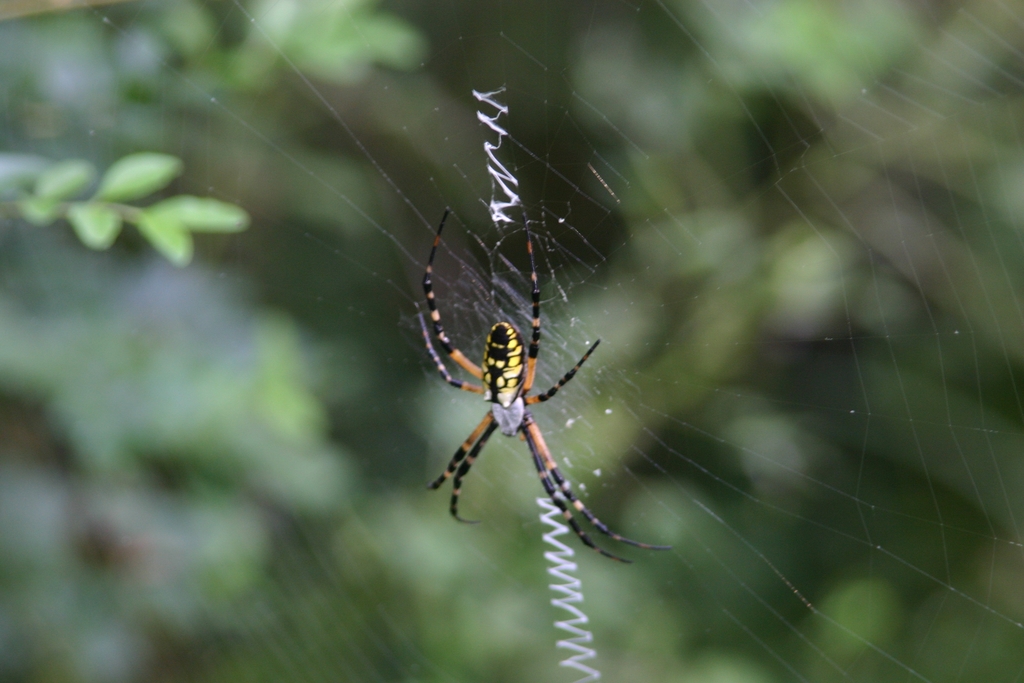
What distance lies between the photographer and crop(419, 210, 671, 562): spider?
8.63ft

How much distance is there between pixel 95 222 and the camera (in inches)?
66.4

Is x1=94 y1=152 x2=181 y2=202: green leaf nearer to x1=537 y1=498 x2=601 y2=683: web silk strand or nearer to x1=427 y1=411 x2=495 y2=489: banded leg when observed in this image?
x1=427 y1=411 x2=495 y2=489: banded leg

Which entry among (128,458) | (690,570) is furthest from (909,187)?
(128,458)

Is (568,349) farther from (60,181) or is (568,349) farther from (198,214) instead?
(60,181)

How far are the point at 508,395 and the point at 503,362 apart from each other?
30 centimetres

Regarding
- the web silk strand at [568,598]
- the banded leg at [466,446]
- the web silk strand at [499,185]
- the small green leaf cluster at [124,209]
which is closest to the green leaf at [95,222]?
the small green leaf cluster at [124,209]

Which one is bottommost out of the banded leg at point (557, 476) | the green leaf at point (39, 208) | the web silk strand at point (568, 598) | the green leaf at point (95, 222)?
the web silk strand at point (568, 598)

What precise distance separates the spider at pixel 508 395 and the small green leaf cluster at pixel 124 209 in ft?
3.03

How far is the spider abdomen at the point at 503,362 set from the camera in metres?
2.59

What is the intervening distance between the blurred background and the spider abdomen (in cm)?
38

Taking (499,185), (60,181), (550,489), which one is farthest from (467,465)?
(60,181)

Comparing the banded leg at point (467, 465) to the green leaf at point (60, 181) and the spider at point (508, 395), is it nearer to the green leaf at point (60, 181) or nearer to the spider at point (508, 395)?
the spider at point (508, 395)

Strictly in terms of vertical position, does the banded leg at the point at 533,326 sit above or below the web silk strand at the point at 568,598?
above

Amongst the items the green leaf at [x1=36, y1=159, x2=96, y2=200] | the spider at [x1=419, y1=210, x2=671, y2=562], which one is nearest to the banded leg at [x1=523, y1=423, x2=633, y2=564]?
the spider at [x1=419, y1=210, x2=671, y2=562]
